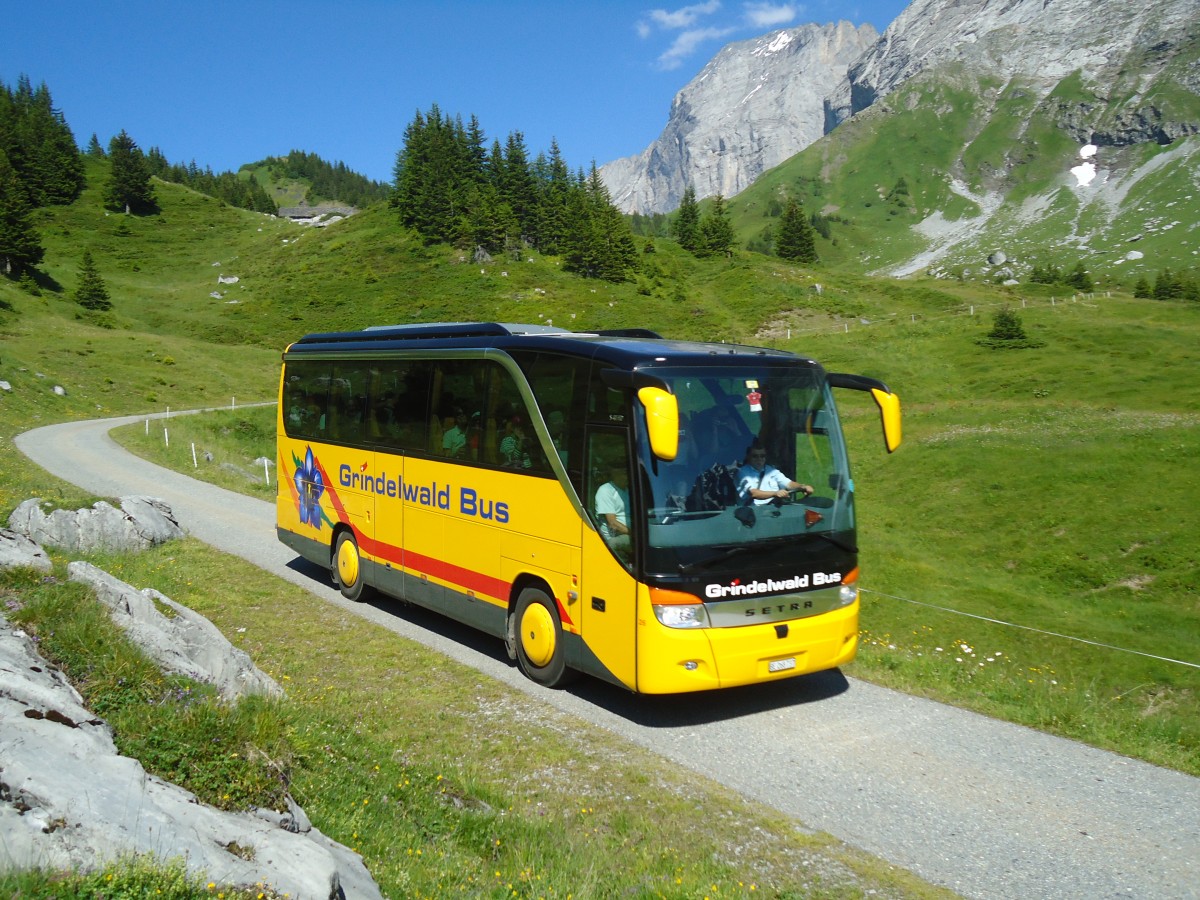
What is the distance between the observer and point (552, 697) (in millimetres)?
10203

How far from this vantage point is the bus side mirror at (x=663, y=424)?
7859mm

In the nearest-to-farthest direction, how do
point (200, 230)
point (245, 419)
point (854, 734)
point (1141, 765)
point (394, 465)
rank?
1. point (1141, 765)
2. point (854, 734)
3. point (394, 465)
4. point (245, 419)
5. point (200, 230)

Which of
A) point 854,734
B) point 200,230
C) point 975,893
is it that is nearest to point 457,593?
point 854,734

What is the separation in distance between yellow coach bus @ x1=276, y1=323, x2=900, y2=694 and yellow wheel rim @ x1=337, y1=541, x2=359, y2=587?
2510 millimetres

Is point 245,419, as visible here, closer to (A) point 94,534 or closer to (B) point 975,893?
(A) point 94,534

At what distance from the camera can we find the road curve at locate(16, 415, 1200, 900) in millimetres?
6508

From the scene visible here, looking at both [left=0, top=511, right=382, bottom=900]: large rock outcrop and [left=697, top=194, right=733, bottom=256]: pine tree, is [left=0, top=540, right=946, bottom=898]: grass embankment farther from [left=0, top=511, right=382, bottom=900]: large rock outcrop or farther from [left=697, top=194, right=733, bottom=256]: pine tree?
[left=697, top=194, right=733, bottom=256]: pine tree

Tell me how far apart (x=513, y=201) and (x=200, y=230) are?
55540mm

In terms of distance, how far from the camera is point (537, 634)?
10.5m

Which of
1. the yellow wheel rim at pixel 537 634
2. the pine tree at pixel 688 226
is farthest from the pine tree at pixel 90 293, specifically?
the yellow wheel rim at pixel 537 634

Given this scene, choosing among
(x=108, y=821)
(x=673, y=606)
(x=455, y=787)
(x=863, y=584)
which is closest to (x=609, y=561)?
(x=673, y=606)

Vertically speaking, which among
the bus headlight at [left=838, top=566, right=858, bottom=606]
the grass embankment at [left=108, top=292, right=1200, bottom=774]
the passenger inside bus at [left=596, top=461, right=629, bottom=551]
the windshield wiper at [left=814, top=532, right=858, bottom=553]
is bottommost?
the grass embankment at [left=108, top=292, right=1200, bottom=774]

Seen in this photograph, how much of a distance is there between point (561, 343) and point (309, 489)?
7.89 m

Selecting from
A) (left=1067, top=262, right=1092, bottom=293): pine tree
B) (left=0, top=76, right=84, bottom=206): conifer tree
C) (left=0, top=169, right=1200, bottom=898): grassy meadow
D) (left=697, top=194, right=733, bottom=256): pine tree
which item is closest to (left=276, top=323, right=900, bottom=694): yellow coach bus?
(left=0, top=169, right=1200, bottom=898): grassy meadow
